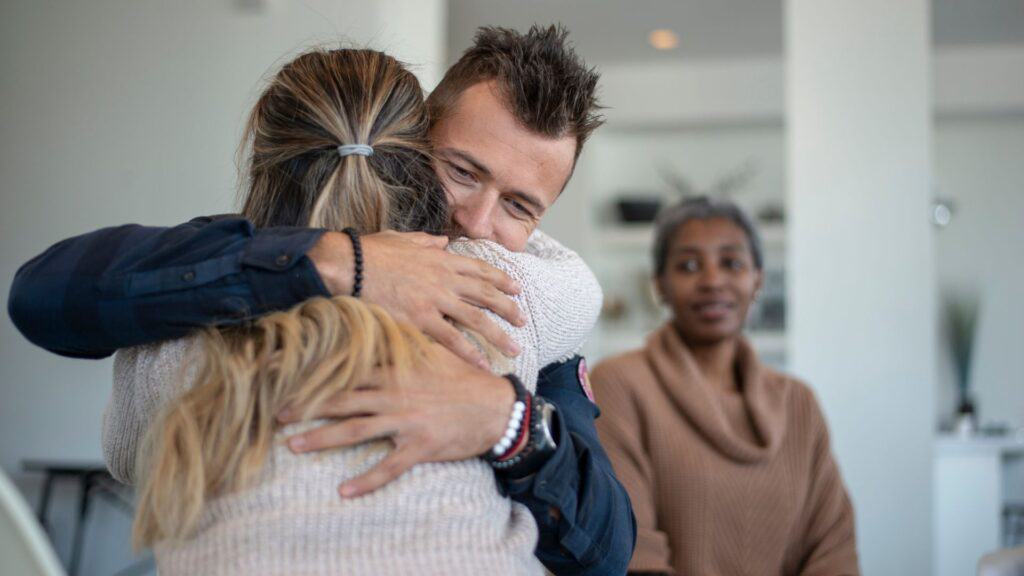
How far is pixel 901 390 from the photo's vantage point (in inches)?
166

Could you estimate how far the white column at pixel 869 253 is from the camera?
4156 mm

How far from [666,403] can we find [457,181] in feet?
4.42

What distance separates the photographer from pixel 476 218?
1.39 metres

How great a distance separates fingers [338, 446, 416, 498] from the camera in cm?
90

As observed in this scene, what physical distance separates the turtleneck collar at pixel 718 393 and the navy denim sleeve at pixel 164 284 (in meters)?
1.66

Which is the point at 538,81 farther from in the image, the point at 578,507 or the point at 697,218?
the point at 697,218

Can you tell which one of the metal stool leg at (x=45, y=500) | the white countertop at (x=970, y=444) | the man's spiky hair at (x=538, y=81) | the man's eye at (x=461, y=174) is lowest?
the white countertop at (x=970, y=444)

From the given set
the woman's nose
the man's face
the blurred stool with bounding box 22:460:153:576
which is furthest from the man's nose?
the blurred stool with bounding box 22:460:153:576

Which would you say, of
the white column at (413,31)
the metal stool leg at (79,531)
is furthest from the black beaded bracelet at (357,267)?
the metal stool leg at (79,531)

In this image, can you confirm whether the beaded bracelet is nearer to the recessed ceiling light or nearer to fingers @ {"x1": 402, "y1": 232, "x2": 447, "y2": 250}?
fingers @ {"x1": 402, "y1": 232, "x2": 447, "y2": 250}

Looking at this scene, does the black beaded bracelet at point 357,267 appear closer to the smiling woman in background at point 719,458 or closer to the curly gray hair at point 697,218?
the smiling woman in background at point 719,458

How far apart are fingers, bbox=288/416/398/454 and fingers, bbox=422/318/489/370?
14 centimetres

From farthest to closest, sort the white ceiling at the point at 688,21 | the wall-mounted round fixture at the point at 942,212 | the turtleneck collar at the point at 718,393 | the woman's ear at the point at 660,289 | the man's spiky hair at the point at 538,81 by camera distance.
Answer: the wall-mounted round fixture at the point at 942,212 → the white ceiling at the point at 688,21 → the woman's ear at the point at 660,289 → the turtleneck collar at the point at 718,393 → the man's spiky hair at the point at 538,81

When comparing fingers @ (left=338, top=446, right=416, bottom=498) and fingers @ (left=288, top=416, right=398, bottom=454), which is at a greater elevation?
fingers @ (left=288, top=416, right=398, bottom=454)
